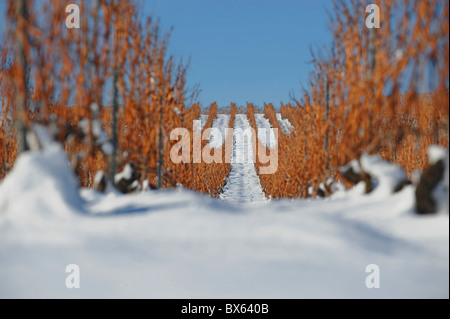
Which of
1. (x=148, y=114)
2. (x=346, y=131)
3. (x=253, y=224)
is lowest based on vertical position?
(x=253, y=224)

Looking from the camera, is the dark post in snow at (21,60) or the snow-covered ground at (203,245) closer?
the snow-covered ground at (203,245)

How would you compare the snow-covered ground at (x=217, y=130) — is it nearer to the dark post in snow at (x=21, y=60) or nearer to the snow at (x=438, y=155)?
the dark post in snow at (x=21, y=60)

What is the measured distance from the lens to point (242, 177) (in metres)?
18.1

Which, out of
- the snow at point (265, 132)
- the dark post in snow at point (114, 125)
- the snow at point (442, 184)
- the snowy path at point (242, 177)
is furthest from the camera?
the snow at point (265, 132)

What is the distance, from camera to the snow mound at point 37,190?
2625 mm

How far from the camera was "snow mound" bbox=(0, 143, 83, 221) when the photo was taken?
2.62 metres

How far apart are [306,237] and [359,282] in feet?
1.46

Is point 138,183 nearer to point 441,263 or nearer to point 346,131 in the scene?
point 346,131

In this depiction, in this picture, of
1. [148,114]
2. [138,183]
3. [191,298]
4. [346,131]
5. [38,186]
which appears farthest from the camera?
[148,114]

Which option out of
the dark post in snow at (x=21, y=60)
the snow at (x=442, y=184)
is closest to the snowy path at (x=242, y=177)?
the dark post in snow at (x=21, y=60)

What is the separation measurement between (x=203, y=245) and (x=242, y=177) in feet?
52.3

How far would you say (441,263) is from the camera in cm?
214

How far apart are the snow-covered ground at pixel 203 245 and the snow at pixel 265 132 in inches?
688

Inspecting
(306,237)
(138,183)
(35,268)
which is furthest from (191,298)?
(138,183)
